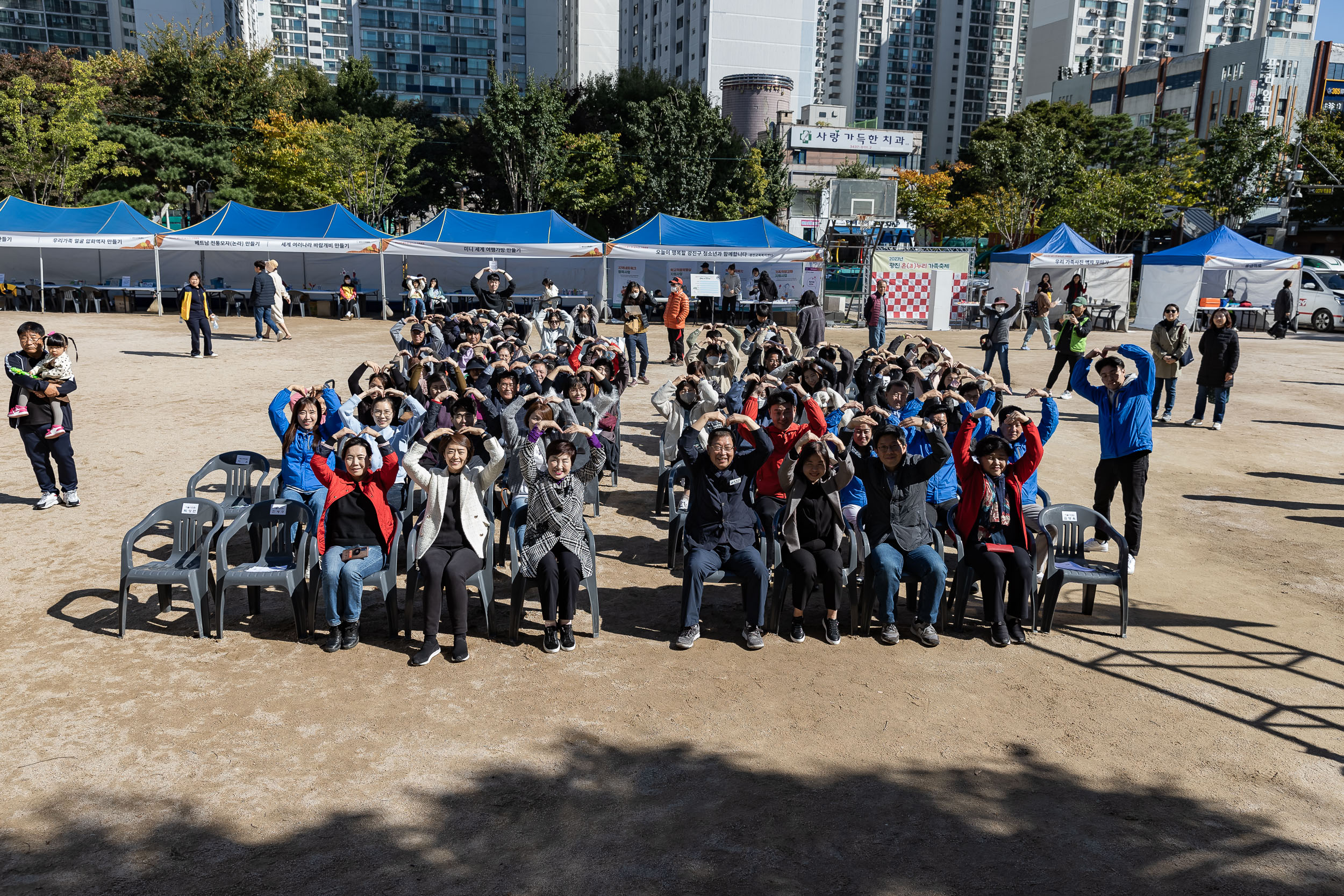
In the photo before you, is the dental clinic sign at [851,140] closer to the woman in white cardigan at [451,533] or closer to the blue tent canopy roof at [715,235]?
the blue tent canopy roof at [715,235]

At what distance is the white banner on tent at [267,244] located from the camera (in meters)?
26.1

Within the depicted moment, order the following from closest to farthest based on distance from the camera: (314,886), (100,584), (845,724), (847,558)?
(314,886), (845,724), (847,558), (100,584)

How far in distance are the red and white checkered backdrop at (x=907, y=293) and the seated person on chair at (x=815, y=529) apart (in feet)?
68.4

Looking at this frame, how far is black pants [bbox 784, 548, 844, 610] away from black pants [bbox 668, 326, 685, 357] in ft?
42.2

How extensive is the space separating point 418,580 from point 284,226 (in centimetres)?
2434

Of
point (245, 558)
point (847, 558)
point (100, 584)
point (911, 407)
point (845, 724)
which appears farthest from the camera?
point (911, 407)

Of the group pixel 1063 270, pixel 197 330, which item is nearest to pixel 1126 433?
pixel 197 330

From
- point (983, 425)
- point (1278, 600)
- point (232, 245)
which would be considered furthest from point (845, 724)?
point (232, 245)

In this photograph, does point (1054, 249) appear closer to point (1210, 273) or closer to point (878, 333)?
point (1210, 273)

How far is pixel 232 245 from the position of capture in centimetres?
2638

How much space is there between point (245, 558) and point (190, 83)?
42.2 metres

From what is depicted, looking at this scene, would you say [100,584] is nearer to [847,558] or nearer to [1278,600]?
[847,558]

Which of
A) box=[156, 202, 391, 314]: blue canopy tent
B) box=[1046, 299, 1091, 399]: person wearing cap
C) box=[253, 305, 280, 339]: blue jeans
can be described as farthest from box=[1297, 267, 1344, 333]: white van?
box=[253, 305, 280, 339]: blue jeans

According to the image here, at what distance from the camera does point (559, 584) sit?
5844 millimetres
